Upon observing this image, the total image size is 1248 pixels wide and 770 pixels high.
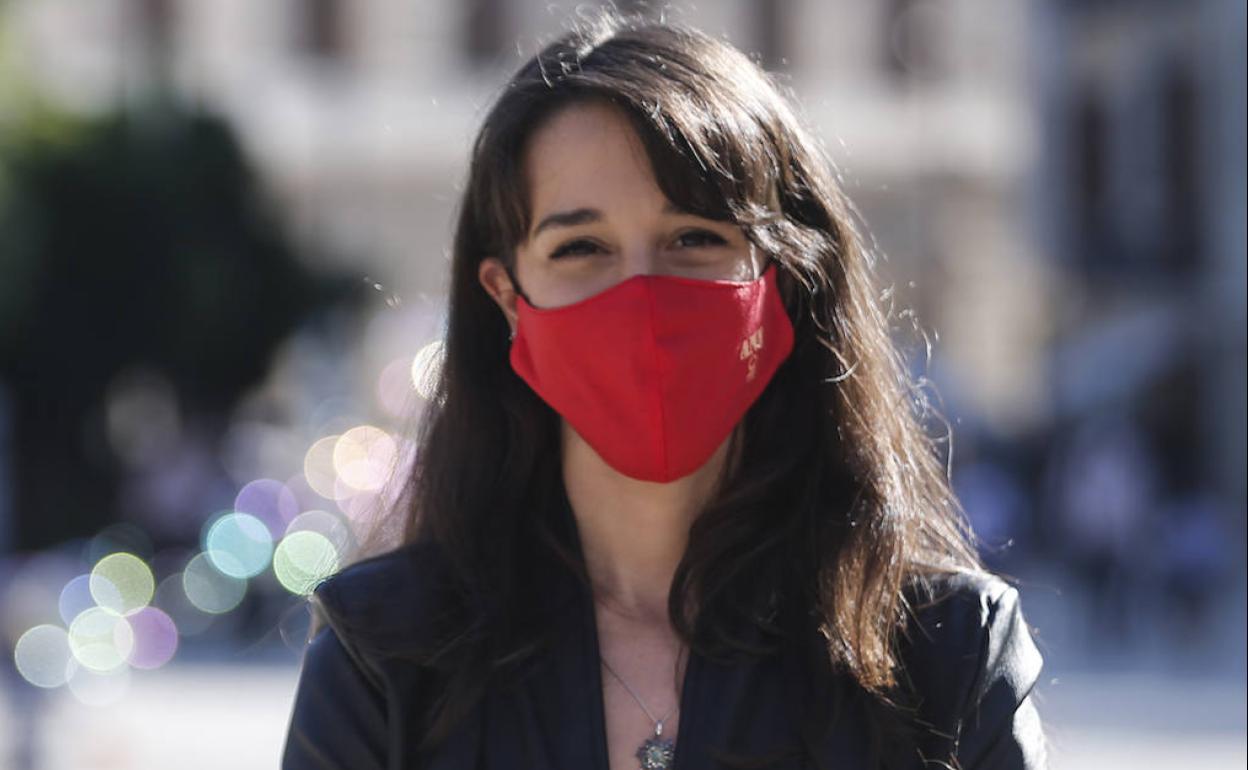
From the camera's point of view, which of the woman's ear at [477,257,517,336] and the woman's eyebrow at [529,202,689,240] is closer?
the woman's eyebrow at [529,202,689,240]

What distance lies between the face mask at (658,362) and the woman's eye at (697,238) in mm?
55

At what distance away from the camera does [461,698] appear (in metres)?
2.38

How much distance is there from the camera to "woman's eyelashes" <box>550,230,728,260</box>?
8.32 ft

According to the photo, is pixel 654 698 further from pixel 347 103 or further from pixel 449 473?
pixel 347 103

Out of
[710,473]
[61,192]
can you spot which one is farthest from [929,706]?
[61,192]

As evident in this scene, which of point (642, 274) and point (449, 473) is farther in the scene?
point (449, 473)

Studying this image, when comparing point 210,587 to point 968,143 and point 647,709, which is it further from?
point 968,143

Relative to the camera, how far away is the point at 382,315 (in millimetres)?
30875

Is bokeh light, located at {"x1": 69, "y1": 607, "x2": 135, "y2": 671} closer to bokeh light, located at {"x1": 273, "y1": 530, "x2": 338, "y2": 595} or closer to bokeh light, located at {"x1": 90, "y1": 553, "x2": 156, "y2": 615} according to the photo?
bokeh light, located at {"x1": 90, "y1": 553, "x2": 156, "y2": 615}

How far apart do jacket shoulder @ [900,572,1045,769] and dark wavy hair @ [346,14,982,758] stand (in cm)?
3

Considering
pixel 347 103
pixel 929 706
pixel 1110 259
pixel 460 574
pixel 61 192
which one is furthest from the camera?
pixel 347 103

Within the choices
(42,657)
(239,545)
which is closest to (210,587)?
(239,545)

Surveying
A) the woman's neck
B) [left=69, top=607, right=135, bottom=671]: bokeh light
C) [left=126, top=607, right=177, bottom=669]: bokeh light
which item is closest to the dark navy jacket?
the woman's neck

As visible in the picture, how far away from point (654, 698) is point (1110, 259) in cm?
2295
